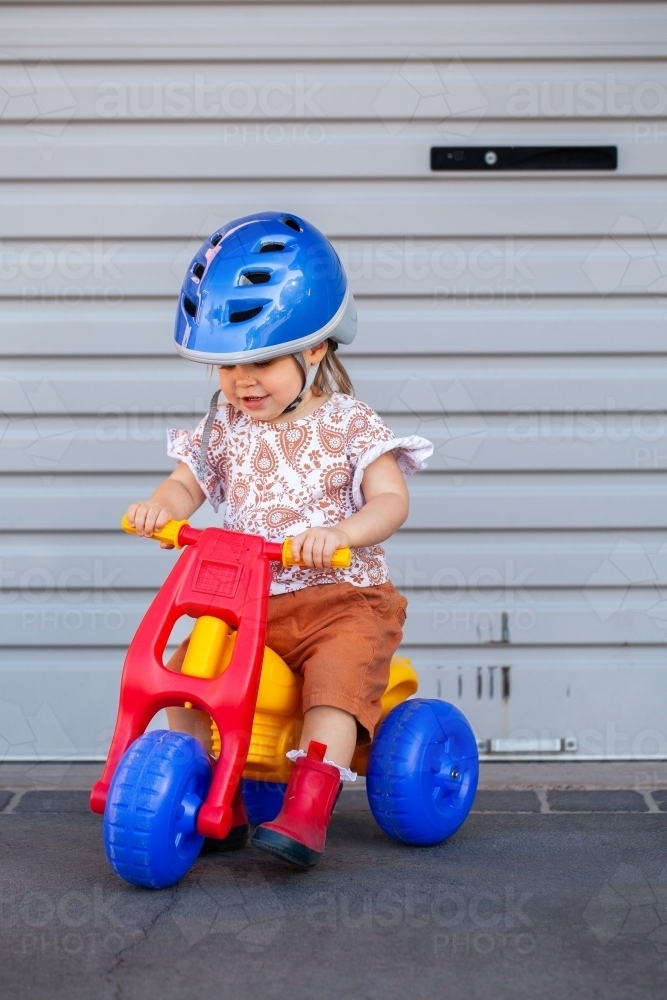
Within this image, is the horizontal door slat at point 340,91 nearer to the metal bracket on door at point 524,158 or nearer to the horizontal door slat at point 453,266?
the metal bracket on door at point 524,158

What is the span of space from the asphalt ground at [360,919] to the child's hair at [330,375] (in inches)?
46.9

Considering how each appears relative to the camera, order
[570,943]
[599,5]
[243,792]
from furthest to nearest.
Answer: [599,5], [243,792], [570,943]

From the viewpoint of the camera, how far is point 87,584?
3.96 metres

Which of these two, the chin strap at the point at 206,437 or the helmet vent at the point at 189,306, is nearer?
the helmet vent at the point at 189,306

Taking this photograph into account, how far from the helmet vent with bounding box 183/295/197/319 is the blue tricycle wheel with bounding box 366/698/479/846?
1118 millimetres

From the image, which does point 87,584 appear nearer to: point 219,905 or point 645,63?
point 219,905

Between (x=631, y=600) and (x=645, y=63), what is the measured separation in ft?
5.70

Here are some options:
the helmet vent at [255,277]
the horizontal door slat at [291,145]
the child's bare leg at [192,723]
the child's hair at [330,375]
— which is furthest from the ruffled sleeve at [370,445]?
the horizontal door slat at [291,145]

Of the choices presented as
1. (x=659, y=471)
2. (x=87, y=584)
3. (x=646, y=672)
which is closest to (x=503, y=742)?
(x=646, y=672)

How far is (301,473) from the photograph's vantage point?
3.08 m

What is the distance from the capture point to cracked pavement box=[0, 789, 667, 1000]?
2.18 metres

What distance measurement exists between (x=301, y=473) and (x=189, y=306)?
52 cm

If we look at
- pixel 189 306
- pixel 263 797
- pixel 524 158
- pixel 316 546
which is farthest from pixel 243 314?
pixel 524 158

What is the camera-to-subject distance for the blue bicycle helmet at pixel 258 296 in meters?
2.79
